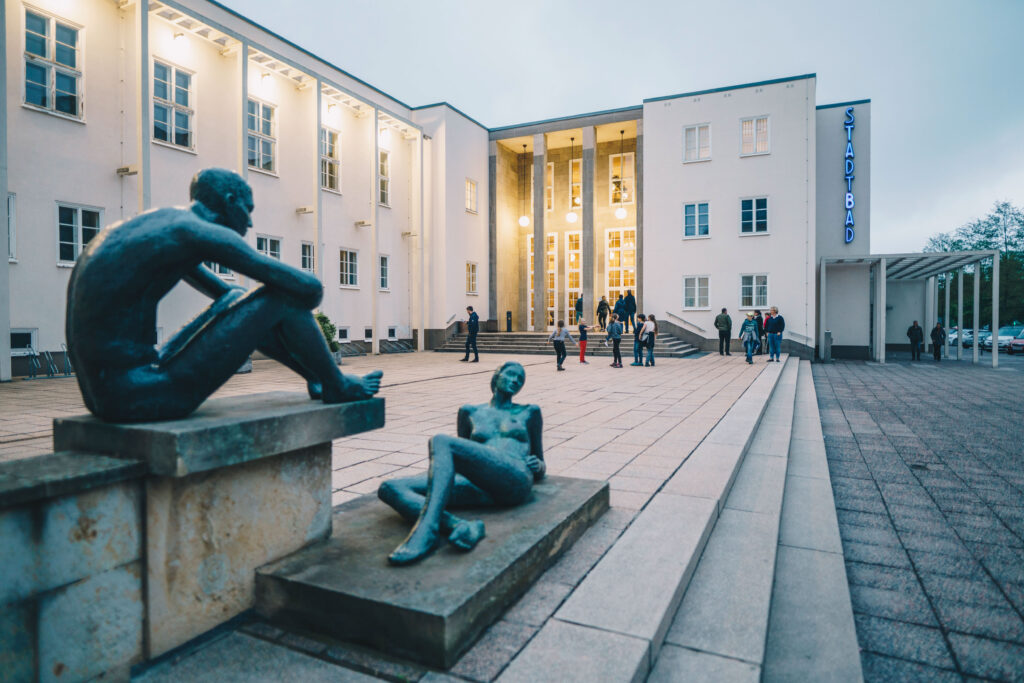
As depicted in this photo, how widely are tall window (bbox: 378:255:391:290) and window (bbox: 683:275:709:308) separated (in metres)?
13.4

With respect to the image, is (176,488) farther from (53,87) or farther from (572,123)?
(572,123)

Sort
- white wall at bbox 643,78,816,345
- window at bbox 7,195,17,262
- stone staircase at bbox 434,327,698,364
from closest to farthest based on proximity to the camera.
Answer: window at bbox 7,195,17,262
stone staircase at bbox 434,327,698,364
white wall at bbox 643,78,816,345

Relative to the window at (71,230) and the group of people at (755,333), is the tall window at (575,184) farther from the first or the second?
the window at (71,230)

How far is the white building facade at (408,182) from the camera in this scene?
13.7 meters

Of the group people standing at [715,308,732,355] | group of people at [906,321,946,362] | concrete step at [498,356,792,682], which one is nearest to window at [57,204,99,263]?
concrete step at [498,356,792,682]

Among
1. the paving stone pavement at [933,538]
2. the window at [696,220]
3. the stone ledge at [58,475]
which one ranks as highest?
the window at [696,220]

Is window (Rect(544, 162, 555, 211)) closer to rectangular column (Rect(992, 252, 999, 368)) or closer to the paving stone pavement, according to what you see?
rectangular column (Rect(992, 252, 999, 368))

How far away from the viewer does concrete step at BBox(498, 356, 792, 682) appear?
87.5 inches

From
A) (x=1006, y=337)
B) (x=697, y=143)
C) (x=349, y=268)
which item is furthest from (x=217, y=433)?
(x=1006, y=337)

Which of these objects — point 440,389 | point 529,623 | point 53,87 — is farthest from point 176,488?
point 53,87

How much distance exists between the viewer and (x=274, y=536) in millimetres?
2736

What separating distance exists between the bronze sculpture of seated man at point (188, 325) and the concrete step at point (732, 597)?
2.17m

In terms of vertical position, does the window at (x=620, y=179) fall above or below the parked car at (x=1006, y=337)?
above

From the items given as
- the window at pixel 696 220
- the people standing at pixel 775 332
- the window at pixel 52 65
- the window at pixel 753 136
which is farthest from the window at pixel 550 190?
the window at pixel 52 65
